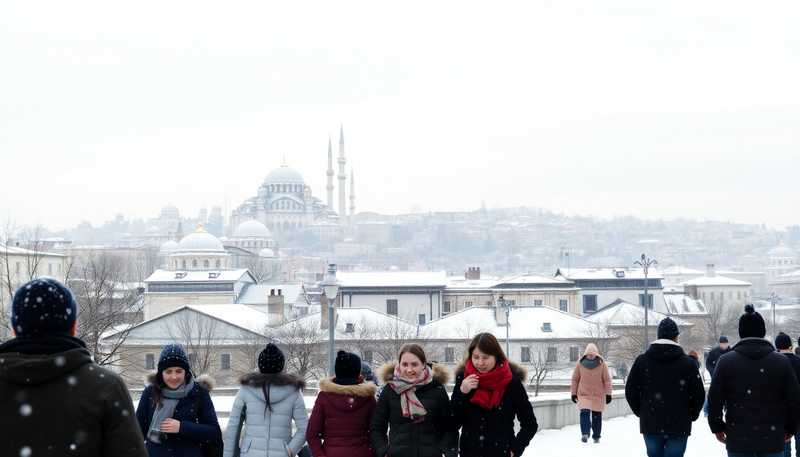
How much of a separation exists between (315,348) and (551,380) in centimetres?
942

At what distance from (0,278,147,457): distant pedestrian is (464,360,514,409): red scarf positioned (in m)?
2.49

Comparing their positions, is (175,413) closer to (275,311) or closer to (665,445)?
(665,445)

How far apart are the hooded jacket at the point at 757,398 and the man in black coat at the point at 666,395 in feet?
1.10

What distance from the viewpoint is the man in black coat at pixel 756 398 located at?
6.04 m

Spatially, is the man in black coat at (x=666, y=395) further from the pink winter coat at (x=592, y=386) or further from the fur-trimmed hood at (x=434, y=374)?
the pink winter coat at (x=592, y=386)

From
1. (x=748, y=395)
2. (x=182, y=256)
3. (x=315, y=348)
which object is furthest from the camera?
(x=182, y=256)

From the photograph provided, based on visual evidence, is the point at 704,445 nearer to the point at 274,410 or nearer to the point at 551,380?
the point at 274,410

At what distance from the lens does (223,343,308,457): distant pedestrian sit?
5797 mm

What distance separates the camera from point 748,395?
6086 millimetres

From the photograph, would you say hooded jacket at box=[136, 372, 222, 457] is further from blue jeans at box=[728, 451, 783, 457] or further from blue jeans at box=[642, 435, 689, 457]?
blue jeans at box=[728, 451, 783, 457]

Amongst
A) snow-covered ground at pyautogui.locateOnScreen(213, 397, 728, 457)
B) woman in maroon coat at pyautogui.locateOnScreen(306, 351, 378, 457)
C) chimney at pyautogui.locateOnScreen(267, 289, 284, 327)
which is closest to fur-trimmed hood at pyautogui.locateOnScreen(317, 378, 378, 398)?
woman in maroon coat at pyautogui.locateOnScreen(306, 351, 378, 457)

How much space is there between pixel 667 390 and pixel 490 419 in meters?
1.58

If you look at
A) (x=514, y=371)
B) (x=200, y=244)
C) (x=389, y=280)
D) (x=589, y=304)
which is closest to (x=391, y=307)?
(x=389, y=280)

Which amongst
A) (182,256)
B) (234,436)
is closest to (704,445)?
(234,436)
